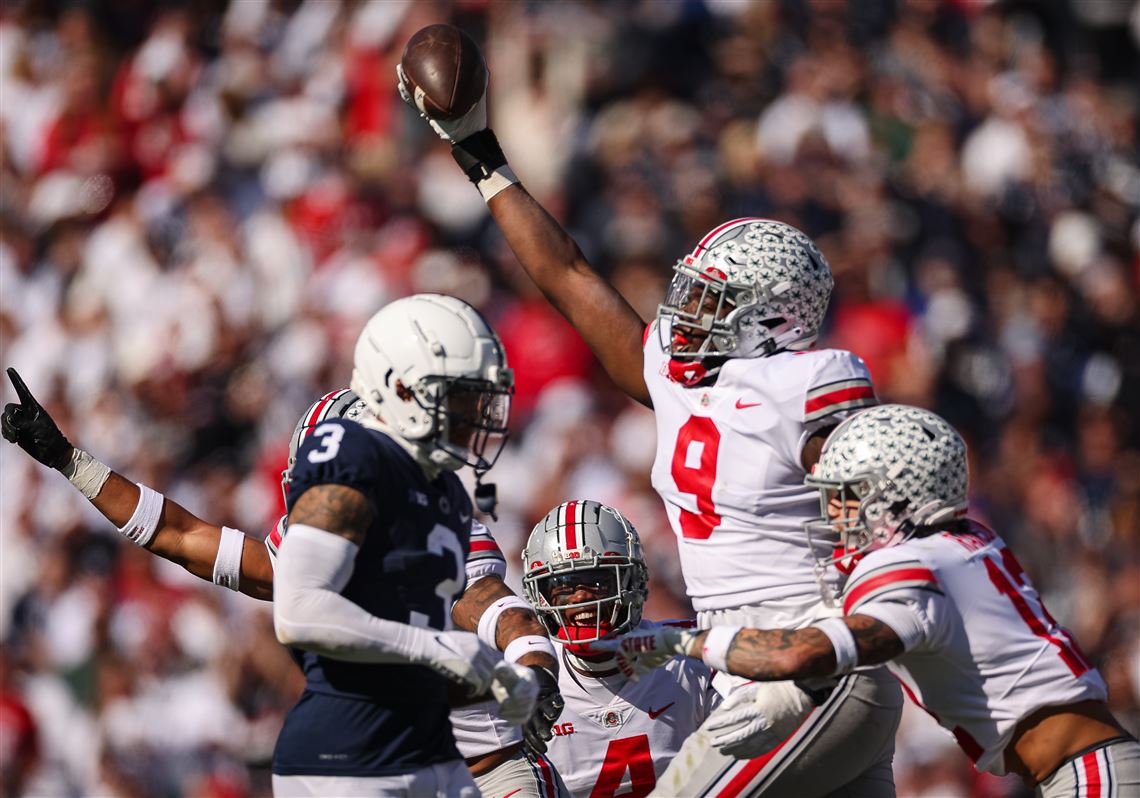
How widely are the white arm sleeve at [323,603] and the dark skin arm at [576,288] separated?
1.68 m

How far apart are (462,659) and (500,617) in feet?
4.78

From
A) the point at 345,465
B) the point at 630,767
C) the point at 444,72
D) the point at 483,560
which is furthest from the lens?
the point at 483,560

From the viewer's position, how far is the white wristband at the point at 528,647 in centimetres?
531

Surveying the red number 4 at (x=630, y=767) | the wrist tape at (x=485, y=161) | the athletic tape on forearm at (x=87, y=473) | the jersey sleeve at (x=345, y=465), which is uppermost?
the wrist tape at (x=485, y=161)

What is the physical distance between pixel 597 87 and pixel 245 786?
4799 millimetres

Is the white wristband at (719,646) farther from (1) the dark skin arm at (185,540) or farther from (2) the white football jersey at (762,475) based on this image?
(1) the dark skin arm at (185,540)

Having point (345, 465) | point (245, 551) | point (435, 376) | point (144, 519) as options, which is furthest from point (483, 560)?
point (345, 465)

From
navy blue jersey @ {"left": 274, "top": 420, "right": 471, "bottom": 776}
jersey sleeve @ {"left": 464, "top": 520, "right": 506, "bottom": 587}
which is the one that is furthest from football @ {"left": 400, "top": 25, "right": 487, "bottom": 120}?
navy blue jersey @ {"left": 274, "top": 420, "right": 471, "bottom": 776}

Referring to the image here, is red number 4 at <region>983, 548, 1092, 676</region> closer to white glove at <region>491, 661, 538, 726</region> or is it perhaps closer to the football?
white glove at <region>491, 661, 538, 726</region>

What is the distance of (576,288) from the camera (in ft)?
18.7

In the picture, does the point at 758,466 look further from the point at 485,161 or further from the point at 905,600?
the point at 485,161

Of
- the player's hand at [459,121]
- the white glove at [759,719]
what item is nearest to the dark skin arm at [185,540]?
the player's hand at [459,121]

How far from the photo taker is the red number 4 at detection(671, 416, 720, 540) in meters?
5.05

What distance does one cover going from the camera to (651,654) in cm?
467
